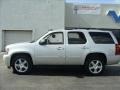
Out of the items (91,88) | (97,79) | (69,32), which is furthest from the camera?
(69,32)

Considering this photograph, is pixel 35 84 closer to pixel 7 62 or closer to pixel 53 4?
pixel 7 62

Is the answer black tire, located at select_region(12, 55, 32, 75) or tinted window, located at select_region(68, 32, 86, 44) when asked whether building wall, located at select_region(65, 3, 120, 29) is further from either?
black tire, located at select_region(12, 55, 32, 75)

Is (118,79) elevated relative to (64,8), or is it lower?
lower

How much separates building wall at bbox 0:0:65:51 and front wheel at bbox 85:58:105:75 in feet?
56.2

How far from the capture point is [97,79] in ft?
44.3

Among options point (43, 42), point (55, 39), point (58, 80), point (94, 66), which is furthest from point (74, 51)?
point (58, 80)

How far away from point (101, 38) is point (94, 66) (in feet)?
3.97

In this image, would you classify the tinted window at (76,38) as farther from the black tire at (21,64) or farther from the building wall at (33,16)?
the building wall at (33,16)

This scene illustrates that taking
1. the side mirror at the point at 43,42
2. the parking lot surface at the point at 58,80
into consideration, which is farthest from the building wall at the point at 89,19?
the side mirror at the point at 43,42

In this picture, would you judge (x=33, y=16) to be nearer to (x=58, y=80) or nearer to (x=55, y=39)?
(x=55, y=39)

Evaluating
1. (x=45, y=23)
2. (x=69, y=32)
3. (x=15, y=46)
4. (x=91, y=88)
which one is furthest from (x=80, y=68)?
(x=45, y=23)

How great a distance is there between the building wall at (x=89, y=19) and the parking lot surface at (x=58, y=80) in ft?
54.6

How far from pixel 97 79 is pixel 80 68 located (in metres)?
1.96

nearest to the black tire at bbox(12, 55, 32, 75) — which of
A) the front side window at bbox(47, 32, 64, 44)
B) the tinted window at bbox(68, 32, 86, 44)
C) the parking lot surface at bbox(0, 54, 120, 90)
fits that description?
the parking lot surface at bbox(0, 54, 120, 90)
